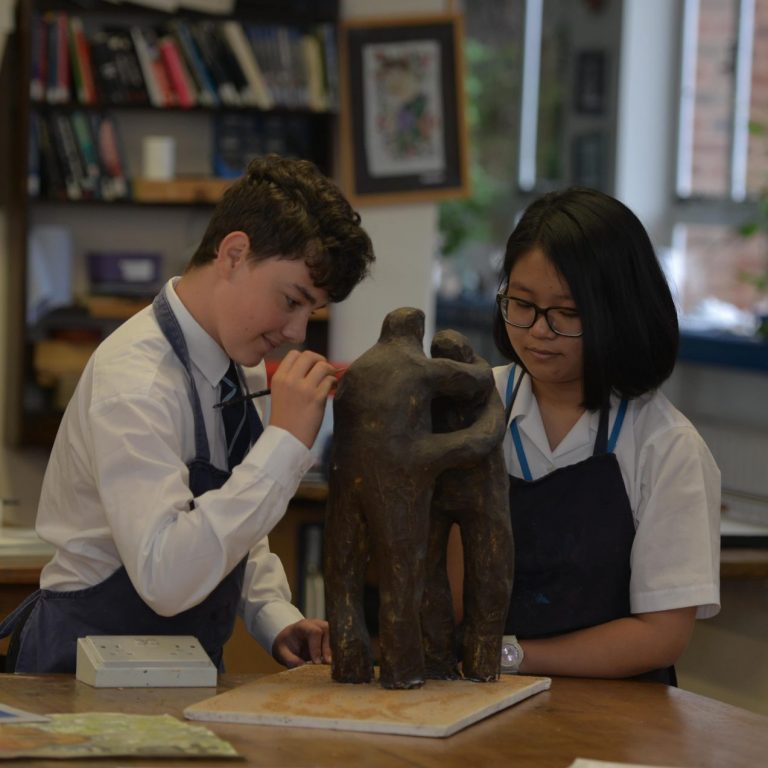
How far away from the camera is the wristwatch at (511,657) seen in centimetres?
201

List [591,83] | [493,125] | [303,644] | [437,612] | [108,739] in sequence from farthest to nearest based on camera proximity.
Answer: [493,125] < [591,83] < [303,644] < [437,612] < [108,739]

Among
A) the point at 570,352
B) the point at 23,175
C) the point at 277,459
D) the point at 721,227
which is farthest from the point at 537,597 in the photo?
the point at 721,227

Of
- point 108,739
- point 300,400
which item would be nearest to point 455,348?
point 300,400

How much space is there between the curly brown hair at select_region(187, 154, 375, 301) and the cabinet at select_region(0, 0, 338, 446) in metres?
3.20

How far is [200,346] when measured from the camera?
203 cm

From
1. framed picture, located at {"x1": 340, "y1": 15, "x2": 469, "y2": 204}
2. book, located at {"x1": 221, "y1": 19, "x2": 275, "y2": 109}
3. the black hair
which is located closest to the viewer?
the black hair

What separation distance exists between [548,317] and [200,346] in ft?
1.66

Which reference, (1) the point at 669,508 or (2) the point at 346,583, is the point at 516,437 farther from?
A: (2) the point at 346,583

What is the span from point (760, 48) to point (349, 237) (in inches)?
230

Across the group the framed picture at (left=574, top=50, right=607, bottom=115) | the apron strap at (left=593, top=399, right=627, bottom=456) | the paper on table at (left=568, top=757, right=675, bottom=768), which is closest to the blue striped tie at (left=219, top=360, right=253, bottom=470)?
the apron strap at (left=593, top=399, right=627, bottom=456)

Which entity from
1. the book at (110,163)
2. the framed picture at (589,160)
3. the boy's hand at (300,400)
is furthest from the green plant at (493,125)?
the boy's hand at (300,400)

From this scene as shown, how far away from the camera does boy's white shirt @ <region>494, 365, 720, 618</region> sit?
2041 mm

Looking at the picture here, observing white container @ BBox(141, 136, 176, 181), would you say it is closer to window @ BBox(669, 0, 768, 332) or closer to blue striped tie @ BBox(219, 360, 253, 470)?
window @ BBox(669, 0, 768, 332)

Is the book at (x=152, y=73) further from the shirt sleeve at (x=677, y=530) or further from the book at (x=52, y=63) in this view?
the shirt sleeve at (x=677, y=530)
